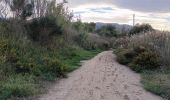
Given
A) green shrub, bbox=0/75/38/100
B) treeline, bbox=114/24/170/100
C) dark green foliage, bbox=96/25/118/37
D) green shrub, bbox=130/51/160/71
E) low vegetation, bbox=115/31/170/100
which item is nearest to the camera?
green shrub, bbox=0/75/38/100

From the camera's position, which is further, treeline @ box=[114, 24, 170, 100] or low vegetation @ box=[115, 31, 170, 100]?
low vegetation @ box=[115, 31, 170, 100]

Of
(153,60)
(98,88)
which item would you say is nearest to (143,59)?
(153,60)

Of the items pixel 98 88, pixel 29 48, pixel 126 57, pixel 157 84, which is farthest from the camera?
pixel 126 57

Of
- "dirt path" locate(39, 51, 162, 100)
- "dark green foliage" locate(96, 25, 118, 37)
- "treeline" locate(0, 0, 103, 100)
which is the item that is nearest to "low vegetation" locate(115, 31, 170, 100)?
"dirt path" locate(39, 51, 162, 100)

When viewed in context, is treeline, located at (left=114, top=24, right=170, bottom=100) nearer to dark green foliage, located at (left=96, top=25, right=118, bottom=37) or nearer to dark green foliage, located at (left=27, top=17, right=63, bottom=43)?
dark green foliage, located at (left=27, top=17, right=63, bottom=43)

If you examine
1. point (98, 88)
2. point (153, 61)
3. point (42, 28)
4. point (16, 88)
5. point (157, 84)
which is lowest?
point (157, 84)

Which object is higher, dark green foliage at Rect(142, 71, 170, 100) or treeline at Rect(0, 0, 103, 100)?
treeline at Rect(0, 0, 103, 100)

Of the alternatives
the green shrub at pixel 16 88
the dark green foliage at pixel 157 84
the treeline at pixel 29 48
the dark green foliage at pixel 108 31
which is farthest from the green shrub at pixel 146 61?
the dark green foliage at pixel 108 31

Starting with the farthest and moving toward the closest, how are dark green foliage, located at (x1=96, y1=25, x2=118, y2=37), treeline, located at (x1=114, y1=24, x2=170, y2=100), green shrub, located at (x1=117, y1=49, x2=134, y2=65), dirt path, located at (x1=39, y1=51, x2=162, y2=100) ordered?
dark green foliage, located at (x1=96, y1=25, x2=118, y2=37)
green shrub, located at (x1=117, y1=49, x2=134, y2=65)
treeline, located at (x1=114, y1=24, x2=170, y2=100)
dirt path, located at (x1=39, y1=51, x2=162, y2=100)

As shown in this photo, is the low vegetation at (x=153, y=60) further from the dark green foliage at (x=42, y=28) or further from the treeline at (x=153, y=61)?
the dark green foliage at (x=42, y=28)

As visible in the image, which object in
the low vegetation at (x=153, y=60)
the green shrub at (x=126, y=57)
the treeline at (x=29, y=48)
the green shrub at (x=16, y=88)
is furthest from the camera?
the green shrub at (x=126, y=57)

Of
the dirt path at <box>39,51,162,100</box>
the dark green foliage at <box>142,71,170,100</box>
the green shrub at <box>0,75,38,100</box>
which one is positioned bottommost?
the dark green foliage at <box>142,71,170,100</box>

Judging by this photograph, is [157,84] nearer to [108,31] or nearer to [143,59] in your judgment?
[143,59]

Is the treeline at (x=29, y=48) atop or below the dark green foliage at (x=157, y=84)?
atop
